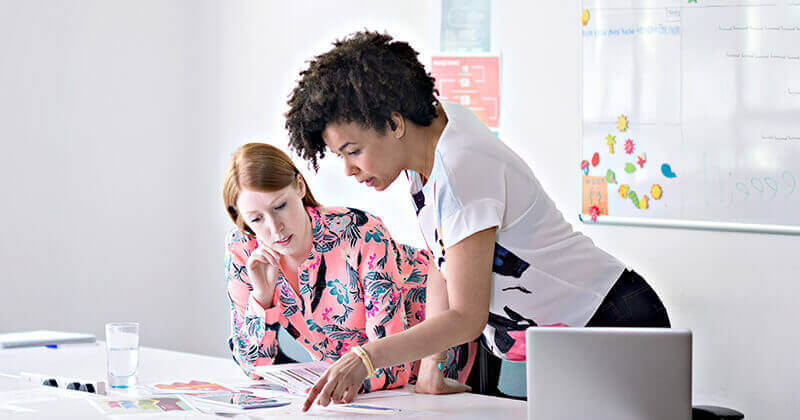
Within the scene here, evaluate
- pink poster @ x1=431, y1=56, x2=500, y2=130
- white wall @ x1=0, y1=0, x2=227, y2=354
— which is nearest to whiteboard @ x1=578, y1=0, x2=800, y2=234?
pink poster @ x1=431, y1=56, x2=500, y2=130

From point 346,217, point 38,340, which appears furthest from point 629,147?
point 38,340

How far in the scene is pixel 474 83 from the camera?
3217 millimetres

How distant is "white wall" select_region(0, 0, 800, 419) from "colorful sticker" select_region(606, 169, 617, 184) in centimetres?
13

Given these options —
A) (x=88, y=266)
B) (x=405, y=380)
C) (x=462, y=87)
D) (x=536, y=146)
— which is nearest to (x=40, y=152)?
(x=88, y=266)

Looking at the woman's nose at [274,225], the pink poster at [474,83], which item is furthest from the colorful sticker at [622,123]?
the woman's nose at [274,225]

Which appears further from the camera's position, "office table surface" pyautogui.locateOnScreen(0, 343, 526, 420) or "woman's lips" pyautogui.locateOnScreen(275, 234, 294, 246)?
"woman's lips" pyautogui.locateOnScreen(275, 234, 294, 246)

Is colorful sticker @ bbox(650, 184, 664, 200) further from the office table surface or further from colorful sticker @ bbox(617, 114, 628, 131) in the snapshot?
the office table surface

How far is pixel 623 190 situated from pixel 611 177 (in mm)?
60

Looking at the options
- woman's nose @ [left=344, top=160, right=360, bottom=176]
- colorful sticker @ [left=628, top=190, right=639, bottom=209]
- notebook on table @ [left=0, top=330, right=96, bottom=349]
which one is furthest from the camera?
colorful sticker @ [left=628, top=190, right=639, bottom=209]

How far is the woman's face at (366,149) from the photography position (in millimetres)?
1504

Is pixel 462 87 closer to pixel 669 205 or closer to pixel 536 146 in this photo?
pixel 536 146

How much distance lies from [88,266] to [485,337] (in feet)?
8.11

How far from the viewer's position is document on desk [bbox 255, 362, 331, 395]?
170 centimetres

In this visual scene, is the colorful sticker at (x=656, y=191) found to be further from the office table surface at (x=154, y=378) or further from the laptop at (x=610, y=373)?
the laptop at (x=610, y=373)
